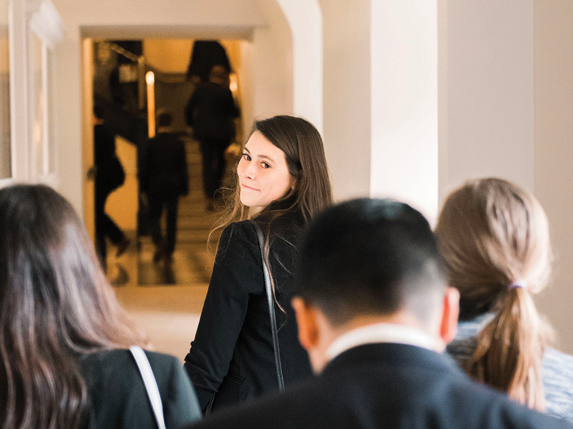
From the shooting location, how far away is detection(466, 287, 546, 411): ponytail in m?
1.26

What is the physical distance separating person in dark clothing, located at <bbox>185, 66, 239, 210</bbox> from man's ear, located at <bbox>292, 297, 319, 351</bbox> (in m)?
9.29

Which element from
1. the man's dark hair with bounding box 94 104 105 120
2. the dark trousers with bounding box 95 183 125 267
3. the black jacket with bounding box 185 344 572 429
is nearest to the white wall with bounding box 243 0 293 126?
the man's dark hair with bounding box 94 104 105 120

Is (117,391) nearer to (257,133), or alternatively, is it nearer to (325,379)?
(325,379)

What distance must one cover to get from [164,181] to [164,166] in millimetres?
218

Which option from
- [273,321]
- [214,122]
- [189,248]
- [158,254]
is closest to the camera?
[273,321]

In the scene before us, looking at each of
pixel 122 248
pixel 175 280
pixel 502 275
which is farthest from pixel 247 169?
pixel 122 248

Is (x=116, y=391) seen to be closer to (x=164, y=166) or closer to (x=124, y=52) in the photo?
(x=164, y=166)

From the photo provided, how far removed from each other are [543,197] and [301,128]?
867 millimetres

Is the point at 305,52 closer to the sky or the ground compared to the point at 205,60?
closer to the ground

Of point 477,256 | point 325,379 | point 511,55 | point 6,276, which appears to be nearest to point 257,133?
point 511,55

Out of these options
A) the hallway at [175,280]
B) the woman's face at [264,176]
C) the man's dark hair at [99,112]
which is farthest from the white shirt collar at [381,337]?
the man's dark hair at [99,112]

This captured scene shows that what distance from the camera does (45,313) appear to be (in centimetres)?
112

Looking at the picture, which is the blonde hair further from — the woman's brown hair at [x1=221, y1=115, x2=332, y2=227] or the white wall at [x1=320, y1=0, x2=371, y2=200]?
the white wall at [x1=320, y1=0, x2=371, y2=200]

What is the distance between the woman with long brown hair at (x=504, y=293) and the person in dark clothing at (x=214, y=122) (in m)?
8.81
